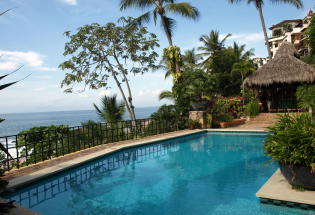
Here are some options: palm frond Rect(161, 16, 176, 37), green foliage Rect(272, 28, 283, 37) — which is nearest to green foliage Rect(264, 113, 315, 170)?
palm frond Rect(161, 16, 176, 37)

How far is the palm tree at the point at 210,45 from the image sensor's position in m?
30.5

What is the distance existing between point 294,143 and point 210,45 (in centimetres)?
2811

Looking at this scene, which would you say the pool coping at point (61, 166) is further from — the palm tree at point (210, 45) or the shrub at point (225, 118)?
the palm tree at point (210, 45)

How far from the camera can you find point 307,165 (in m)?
4.09

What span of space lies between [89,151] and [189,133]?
550cm

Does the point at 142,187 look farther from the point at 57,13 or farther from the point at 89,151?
the point at 57,13

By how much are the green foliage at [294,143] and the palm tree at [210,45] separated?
26.8 m

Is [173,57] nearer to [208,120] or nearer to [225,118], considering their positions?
[208,120]

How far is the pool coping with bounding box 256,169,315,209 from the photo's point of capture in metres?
3.98

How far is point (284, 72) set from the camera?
16797 mm

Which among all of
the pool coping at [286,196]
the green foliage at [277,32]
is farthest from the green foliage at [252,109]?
the green foliage at [277,32]

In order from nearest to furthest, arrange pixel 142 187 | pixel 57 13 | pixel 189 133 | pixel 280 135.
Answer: pixel 280 135 < pixel 142 187 < pixel 57 13 < pixel 189 133

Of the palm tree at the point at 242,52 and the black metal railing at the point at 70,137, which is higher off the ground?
the palm tree at the point at 242,52

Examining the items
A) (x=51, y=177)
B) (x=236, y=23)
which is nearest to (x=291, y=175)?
(x=51, y=177)
